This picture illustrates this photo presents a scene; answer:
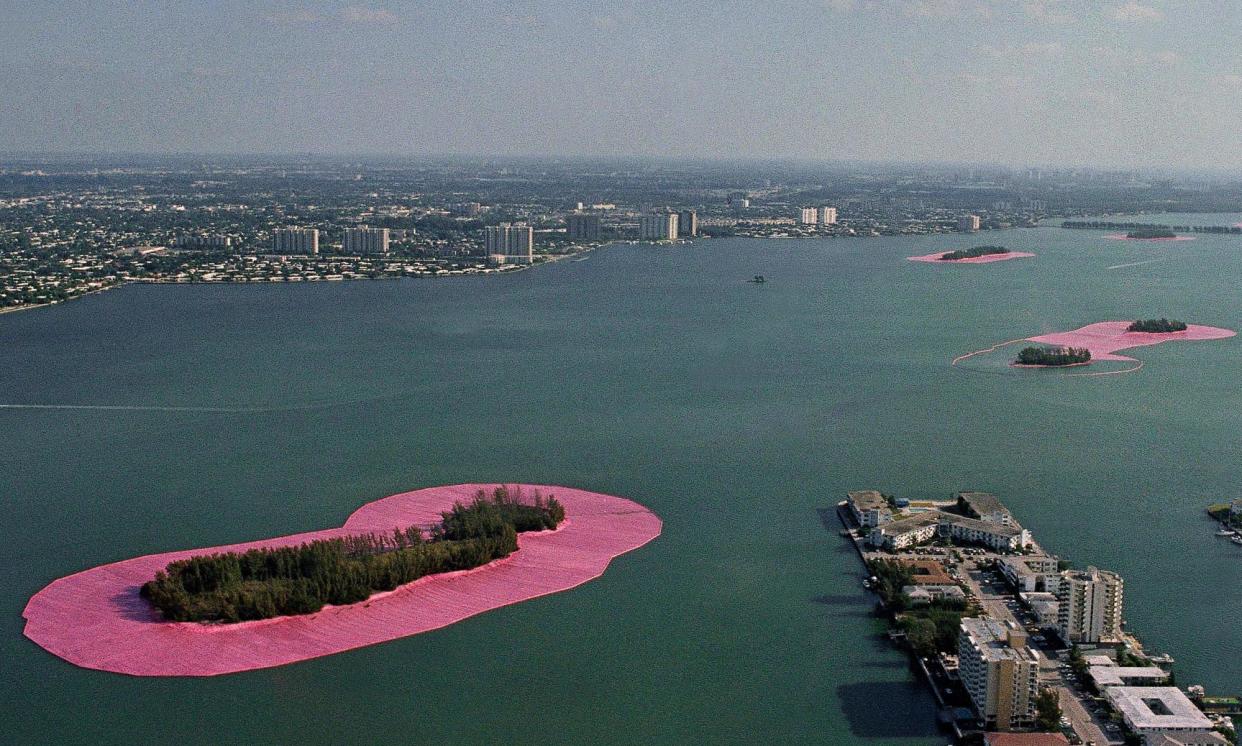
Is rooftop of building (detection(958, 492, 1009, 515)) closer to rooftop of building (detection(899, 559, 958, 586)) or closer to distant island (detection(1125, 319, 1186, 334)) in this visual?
rooftop of building (detection(899, 559, 958, 586))

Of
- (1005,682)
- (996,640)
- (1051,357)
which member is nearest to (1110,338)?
(1051,357)

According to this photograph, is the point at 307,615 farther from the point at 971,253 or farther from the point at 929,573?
the point at 971,253

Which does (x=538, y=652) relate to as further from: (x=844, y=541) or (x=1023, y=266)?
(x=1023, y=266)

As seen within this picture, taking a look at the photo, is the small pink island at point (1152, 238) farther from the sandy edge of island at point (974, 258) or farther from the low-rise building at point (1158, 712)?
the low-rise building at point (1158, 712)

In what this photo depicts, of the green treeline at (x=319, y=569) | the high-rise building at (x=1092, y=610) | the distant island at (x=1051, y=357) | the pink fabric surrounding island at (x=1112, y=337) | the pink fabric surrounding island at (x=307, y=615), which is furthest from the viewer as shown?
the pink fabric surrounding island at (x=1112, y=337)

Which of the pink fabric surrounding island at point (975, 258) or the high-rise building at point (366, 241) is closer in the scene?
the pink fabric surrounding island at point (975, 258)

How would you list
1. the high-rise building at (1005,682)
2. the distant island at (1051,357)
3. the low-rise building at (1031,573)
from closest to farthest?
1. the high-rise building at (1005,682)
2. the low-rise building at (1031,573)
3. the distant island at (1051,357)

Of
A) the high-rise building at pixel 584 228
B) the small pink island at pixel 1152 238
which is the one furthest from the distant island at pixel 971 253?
the high-rise building at pixel 584 228
